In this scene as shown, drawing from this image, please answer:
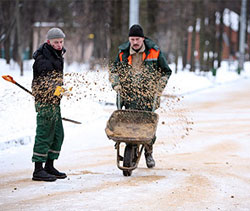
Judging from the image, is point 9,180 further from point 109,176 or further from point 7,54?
point 7,54

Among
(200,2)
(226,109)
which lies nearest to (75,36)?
(200,2)

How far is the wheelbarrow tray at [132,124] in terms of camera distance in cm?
734

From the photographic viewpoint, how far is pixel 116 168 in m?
8.20

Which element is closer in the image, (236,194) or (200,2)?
(236,194)

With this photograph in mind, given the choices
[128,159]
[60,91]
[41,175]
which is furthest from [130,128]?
[41,175]

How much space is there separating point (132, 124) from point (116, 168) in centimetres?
95

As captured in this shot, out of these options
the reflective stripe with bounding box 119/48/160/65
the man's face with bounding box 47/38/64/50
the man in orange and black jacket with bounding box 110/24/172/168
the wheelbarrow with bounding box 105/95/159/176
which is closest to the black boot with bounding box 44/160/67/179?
the wheelbarrow with bounding box 105/95/159/176

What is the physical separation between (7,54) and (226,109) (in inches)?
741

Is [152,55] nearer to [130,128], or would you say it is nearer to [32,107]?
[130,128]

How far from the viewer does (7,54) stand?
33.1 m

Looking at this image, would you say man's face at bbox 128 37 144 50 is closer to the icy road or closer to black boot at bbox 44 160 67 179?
the icy road

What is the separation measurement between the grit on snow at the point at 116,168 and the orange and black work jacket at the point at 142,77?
0.79 ft

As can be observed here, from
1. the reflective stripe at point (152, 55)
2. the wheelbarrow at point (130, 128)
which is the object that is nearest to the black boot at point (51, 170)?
the wheelbarrow at point (130, 128)

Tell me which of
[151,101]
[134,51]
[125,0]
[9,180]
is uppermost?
[125,0]
